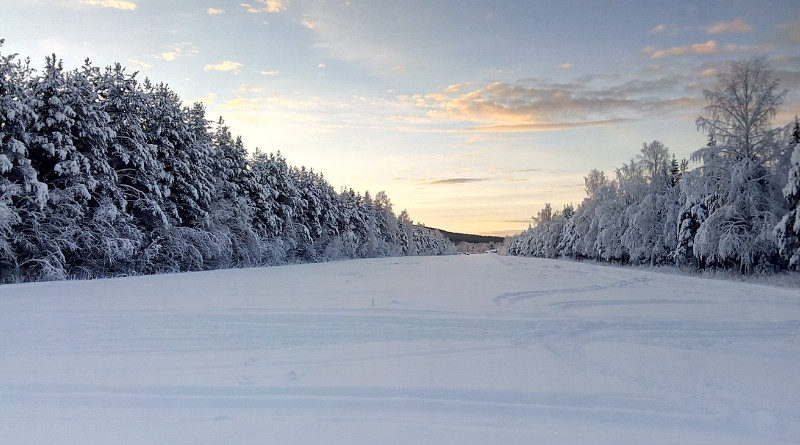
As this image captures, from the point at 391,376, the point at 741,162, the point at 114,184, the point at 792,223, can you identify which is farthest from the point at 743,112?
the point at 114,184

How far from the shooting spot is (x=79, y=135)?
861 inches

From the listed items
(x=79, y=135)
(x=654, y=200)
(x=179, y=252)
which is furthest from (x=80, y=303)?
(x=654, y=200)

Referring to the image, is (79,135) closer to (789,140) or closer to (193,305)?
(193,305)

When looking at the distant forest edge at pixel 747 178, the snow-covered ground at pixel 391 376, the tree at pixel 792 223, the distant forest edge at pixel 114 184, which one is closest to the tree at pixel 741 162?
the distant forest edge at pixel 747 178

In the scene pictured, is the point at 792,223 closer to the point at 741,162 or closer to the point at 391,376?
the point at 741,162

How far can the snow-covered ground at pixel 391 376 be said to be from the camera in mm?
3293

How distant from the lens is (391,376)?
4504 mm

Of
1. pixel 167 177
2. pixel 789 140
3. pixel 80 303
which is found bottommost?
pixel 80 303

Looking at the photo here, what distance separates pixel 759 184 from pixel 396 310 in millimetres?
22100

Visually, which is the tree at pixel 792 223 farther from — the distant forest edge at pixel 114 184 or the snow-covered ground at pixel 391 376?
the distant forest edge at pixel 114 184

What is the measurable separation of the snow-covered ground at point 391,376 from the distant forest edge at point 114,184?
12801 millimetres

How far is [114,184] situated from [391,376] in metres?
22.4

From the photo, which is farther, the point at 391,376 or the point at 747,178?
the point at 747,178

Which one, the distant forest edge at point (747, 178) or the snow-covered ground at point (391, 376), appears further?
the distant forest edge at point (747, 178)
